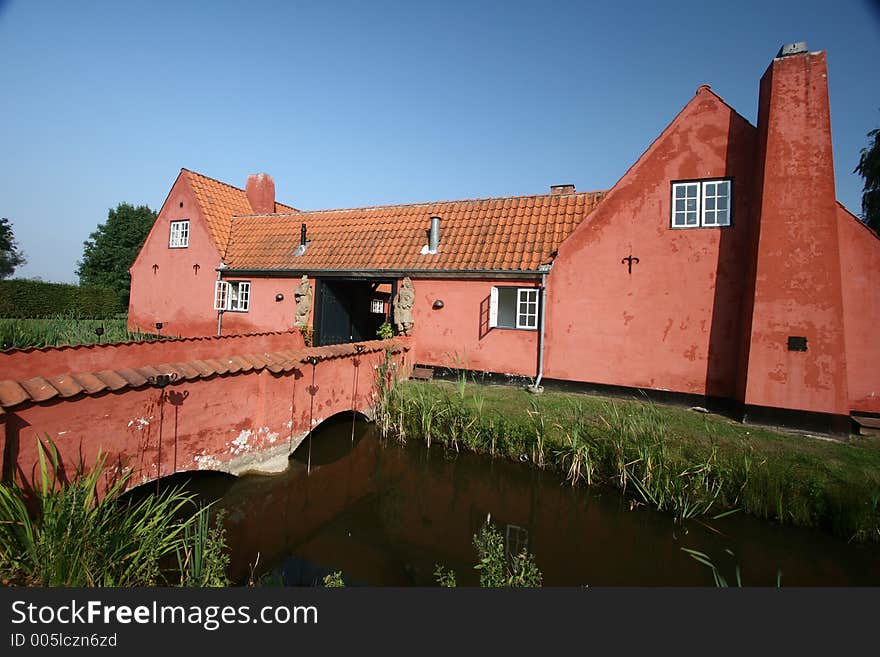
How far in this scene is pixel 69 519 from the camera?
274cm

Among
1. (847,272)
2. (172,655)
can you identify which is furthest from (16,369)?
(847,272)

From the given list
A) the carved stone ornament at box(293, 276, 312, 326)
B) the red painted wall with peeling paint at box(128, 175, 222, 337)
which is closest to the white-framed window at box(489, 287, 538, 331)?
the carved stone ornament at box(293, 276, 312, 326)

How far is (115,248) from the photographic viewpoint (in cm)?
3681

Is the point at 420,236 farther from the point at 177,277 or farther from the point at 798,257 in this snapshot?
the point at 177,277

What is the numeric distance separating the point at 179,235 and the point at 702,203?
62.5 ft

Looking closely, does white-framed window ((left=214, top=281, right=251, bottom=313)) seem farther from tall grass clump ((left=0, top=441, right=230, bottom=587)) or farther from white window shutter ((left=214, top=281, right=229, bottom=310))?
tall grass clump ((left=0, top=441, right=230, bottom=587))

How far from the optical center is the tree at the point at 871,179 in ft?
56.7

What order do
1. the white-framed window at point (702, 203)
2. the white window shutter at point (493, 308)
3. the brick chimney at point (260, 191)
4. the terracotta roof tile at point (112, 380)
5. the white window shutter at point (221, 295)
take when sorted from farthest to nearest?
the brick chimney at point (260, 191)
the white window shutter at point (221, 295)
the white window shutter at point (493, 308)
the white-framed window at point (702, 203)
the terracotta roof tile at point (112, 380)

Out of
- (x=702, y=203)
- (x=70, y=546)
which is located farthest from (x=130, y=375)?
(x=702, y=203)

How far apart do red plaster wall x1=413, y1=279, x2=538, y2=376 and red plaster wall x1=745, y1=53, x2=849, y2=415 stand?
187 inches

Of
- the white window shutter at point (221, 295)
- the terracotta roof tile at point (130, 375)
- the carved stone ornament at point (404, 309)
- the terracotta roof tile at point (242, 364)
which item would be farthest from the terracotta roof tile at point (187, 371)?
the white window shutter at point (221, 295)

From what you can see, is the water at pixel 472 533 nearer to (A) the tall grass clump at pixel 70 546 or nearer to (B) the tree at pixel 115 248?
(A) the tall grass clump at pixel 70 546

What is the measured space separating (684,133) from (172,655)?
1175 centimetres

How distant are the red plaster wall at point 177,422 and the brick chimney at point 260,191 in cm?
1522
